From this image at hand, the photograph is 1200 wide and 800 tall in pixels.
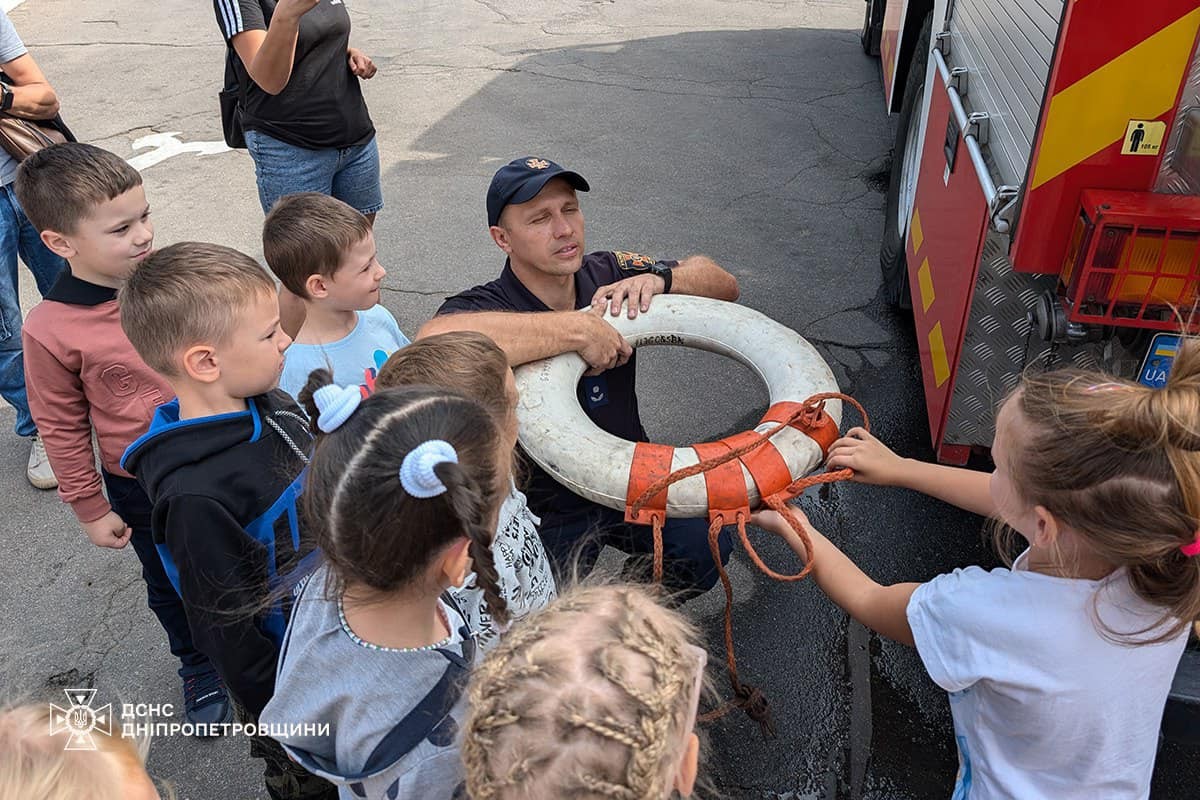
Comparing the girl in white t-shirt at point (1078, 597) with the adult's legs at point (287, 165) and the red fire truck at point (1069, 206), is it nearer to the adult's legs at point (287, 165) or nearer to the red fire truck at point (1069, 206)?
the red fire truck at point (1069, 206)

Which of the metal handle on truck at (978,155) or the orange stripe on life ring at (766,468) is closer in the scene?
the orange stripe on life ring at (766,468)

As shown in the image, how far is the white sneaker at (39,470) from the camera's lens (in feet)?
11.5

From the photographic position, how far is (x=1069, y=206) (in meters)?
2.16

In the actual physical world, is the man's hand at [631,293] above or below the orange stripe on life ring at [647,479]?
above

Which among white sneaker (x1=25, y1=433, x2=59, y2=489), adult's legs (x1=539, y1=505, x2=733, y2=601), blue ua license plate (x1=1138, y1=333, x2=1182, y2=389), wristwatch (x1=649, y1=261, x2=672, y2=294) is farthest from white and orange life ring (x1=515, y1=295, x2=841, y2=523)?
white sneaker (x1=25, y1=433, x2=59, y2=489)

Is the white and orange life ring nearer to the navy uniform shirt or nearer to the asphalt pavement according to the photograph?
the navy uniform shirt

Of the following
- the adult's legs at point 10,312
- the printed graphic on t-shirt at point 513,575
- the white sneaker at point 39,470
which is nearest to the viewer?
the printed graphic on t-shirt at point 513,575

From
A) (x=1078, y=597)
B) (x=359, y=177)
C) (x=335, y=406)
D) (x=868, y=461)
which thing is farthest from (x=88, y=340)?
(x=1078, y=597)

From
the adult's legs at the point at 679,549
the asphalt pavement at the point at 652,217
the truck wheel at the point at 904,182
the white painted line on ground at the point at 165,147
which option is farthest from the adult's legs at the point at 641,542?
the white painted line on ground at the point at 165,147

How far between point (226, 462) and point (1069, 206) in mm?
2032

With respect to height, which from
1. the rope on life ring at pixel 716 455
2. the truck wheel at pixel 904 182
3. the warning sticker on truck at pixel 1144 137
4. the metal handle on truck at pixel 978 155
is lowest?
the truck wheel at pixel 904 182

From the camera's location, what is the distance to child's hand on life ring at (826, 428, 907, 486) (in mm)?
1952

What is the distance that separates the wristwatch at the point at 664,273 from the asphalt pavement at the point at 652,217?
107 cm

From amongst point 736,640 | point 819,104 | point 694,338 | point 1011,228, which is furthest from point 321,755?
point 819,104
